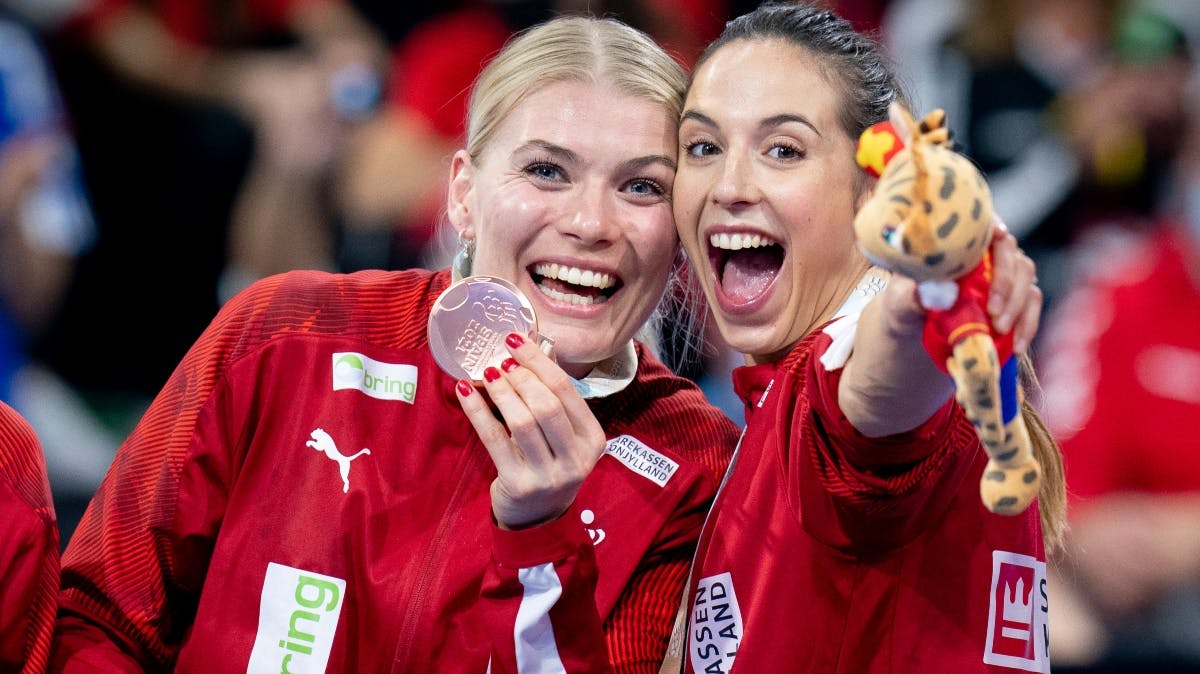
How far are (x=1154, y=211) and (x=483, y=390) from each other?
2964 millimetres

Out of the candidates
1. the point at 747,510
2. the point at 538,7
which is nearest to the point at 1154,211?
the point at 538,7

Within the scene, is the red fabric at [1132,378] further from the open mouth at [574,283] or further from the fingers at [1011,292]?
the fingers at [1011,292]

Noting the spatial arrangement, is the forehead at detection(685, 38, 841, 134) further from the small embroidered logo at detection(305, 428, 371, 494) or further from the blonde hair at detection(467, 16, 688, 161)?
the small embroidered logo at detection(305, 428, 371, 494)

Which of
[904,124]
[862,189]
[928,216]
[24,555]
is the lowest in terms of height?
[24,555]

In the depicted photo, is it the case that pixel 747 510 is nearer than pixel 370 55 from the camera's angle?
Yes

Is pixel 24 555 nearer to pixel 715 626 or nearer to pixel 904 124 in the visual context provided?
pixel 715 626

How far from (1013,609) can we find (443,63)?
Answer: 9.99ft

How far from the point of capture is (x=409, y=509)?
6.88 feet

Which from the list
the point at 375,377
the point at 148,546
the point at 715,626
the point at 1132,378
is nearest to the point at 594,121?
the point at 375,377

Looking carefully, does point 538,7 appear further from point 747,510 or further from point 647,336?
point 747,510

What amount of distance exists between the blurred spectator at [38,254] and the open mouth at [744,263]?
247 centimetres

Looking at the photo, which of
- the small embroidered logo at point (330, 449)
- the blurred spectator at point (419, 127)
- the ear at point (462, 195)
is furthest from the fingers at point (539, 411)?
the blurred spectator at point (419, 127)

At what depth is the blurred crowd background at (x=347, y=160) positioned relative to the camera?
13.5ft

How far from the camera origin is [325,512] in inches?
81.7
